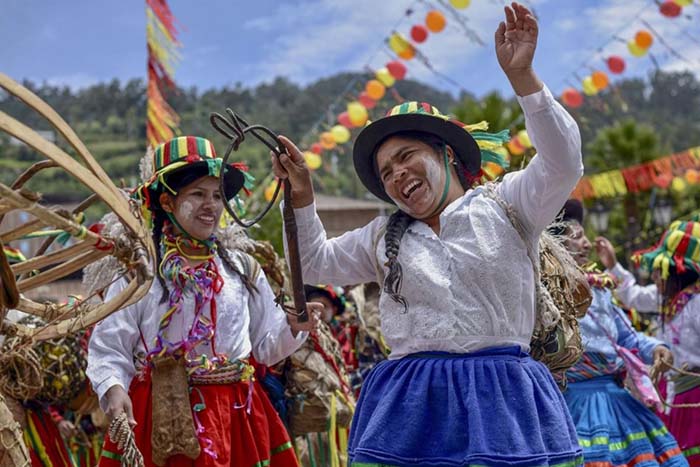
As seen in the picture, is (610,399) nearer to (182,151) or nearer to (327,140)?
(182,151)

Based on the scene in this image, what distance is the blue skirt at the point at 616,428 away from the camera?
505cm

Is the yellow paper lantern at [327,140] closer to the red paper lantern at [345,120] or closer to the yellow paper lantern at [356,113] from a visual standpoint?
the red paper lantern at [345,120]

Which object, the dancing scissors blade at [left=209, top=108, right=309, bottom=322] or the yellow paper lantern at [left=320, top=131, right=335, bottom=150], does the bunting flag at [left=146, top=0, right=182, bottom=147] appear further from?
the dancing scissors blade at [left=209, top=108, right=309, bottom=322]

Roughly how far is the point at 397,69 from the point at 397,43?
669 millimetres

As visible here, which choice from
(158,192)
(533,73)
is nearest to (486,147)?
(533,73)

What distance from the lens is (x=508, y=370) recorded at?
2922 mm

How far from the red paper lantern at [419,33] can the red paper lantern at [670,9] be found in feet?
11.7

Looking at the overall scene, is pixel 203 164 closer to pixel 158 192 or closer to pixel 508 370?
pixel 158 192

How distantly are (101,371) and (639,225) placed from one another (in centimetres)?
2153

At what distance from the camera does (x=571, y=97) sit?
15.6 meters

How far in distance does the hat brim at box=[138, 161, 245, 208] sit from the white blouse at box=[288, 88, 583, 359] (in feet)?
4.47

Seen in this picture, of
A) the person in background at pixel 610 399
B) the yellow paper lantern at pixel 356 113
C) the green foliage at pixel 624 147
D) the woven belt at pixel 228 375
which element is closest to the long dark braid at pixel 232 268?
the woven belt at pixel 228 375

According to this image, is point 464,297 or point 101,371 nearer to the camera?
point 464,297

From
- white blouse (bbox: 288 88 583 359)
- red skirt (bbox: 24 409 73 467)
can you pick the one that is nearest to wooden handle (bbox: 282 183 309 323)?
white blouse (bbox: 288 88 583 359)
